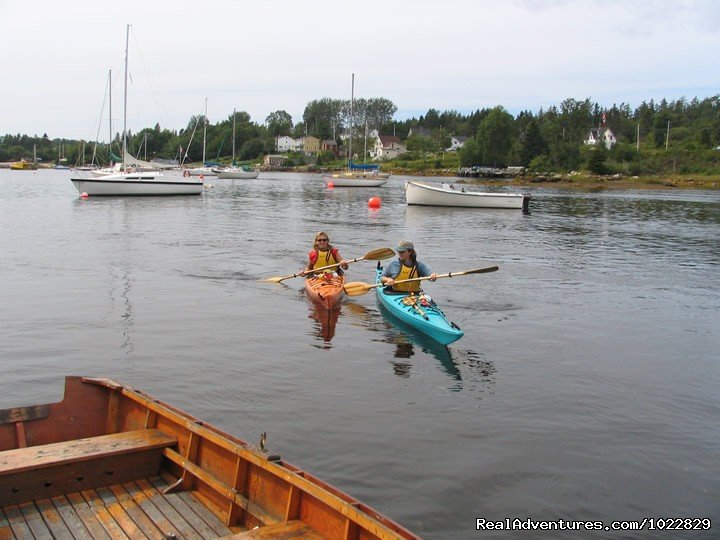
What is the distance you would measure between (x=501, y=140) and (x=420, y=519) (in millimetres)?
129912

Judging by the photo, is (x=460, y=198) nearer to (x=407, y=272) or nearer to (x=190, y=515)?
(x=407, y=272)

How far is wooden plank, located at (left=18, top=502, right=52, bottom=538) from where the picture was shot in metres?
6.45

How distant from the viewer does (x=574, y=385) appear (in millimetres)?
12828

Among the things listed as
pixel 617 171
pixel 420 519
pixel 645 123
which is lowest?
pixel 420 519

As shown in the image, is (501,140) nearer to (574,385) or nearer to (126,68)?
(126,68)

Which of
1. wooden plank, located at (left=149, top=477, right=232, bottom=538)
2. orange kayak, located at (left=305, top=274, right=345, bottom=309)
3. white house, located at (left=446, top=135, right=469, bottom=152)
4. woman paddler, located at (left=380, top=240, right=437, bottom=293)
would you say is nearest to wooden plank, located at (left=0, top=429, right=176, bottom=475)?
wooden plank, located at (left=149, top=477, right=232, bottom=538)

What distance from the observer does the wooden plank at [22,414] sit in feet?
25.4

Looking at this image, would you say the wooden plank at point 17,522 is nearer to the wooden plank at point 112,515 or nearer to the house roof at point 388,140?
the wooden plank at point 112,515

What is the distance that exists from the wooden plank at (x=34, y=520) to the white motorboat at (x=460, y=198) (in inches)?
1862

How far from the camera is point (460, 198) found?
175ft

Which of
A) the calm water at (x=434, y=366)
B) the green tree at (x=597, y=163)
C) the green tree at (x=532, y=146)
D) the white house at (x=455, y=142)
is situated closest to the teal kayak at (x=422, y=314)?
the calm water at (x=434, y=366)

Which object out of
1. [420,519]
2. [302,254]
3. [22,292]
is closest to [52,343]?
[22,292]

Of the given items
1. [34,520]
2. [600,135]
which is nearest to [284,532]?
[34,520]

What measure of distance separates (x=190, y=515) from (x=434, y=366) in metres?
7.69
